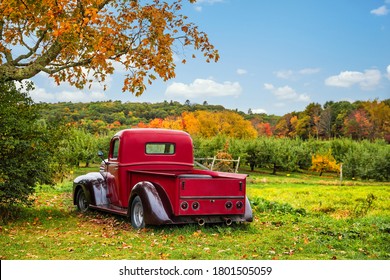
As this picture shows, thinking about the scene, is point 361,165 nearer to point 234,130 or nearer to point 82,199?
point 234,130

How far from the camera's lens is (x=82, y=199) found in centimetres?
1306

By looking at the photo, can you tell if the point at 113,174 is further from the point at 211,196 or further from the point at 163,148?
the point at 211,196

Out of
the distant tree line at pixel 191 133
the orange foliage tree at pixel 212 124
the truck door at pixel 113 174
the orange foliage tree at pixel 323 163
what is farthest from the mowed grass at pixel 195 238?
the orange foliage tree at pixel 212 124

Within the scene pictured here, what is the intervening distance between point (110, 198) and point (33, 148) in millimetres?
2086

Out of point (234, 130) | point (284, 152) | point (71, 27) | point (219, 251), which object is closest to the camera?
point (219, 251)

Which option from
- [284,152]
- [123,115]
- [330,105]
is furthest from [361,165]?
[330,105]

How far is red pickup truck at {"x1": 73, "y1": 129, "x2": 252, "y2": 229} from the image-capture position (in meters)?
9.45

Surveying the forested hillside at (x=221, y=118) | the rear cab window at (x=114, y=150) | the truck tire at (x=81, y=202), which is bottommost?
the truck tire at (x=81, y=202)

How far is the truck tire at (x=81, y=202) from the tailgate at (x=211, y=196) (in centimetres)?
Answer: 432

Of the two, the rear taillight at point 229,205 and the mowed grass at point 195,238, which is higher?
the rear taillight at point 229,205

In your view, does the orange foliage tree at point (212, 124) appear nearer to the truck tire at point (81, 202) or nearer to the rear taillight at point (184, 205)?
the truck tire at point (81, 202)

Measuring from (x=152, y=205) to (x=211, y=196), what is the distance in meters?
1.14

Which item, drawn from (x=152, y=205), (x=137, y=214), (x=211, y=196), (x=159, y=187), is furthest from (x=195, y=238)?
(x=137, y=214)

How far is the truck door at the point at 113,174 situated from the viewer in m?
11.5
